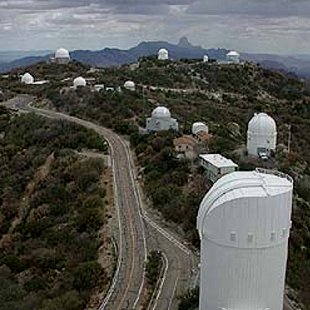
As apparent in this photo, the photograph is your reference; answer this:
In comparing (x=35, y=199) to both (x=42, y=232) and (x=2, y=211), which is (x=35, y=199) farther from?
(x=42, y=232)

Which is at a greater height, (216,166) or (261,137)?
(216,166)

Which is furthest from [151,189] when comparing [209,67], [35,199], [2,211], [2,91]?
[209,67]

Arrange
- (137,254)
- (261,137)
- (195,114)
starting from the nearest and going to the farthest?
(137,254), (261,137), (195,114)

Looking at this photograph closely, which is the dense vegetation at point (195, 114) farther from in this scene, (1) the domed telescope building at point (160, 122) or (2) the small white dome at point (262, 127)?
(2) the small white dome at point (262, 127)

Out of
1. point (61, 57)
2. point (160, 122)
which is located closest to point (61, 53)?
point (61, 57)

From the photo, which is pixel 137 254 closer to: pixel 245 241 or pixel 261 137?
pixel 245 241

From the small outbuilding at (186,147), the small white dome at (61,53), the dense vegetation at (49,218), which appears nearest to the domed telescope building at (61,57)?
the small white dome at (61,53)

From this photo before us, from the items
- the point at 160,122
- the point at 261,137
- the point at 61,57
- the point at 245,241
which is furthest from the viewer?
the point at 61,57

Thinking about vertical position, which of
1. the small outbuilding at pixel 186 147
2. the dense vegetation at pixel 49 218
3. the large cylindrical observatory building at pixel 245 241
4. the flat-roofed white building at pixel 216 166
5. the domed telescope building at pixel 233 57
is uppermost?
the large cylindrical observatory building at pixel 245 241
